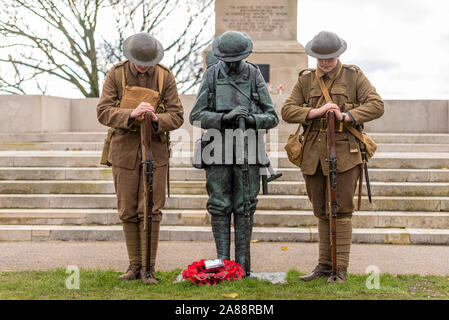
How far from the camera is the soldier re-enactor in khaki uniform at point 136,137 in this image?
17.5 feet

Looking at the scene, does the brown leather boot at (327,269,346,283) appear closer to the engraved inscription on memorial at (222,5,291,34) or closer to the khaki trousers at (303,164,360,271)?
the khaki trousers at (303,164,360,271)

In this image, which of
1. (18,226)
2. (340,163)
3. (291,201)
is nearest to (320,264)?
(340,163)

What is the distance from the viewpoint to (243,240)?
17.6ft

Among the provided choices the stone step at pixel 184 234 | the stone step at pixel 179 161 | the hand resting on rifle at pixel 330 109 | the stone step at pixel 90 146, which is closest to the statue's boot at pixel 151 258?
the hand resting on rifle at pixel 330 109

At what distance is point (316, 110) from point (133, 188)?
173 centimetres

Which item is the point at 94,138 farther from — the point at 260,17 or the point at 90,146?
the point at 260,17

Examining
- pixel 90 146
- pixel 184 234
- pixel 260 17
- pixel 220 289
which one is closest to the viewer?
pixel 220 289

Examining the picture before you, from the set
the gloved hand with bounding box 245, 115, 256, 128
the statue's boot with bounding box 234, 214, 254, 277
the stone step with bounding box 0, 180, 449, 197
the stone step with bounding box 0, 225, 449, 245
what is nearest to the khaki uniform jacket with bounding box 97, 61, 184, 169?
the gloved hand with bounding box 245, 115, 256, 128

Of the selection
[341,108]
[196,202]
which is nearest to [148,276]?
[341,108]

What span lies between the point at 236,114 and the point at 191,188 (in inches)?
147

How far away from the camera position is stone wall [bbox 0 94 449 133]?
12.7 meters

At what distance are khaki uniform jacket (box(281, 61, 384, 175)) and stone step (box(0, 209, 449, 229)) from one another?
2.62 m

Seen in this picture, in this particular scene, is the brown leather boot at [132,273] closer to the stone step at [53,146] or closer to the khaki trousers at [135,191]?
the khaki trousers at [135,191]

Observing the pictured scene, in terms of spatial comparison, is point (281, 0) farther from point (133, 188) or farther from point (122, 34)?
point (133, 188)
